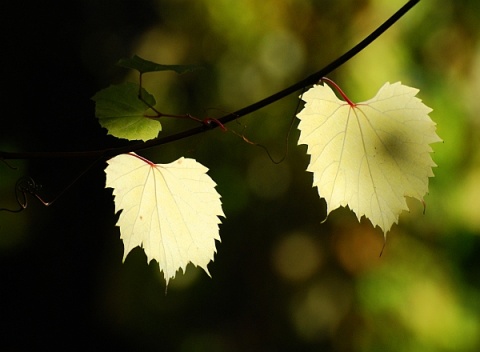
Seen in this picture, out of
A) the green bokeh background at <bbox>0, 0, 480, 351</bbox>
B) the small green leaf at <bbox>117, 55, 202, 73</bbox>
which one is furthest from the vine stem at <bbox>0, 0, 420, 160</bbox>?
the green bokeh background at <bbox>0, 0, 480, 351</bbox>

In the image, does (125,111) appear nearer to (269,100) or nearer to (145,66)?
(145,66)

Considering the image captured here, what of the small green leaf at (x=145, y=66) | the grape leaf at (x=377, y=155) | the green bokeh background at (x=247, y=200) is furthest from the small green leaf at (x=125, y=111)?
the green bokeh background at (x=247, y=200)

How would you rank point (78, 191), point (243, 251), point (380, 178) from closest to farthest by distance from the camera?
point (380, 178) < point (78, 191) < point (243, 251)

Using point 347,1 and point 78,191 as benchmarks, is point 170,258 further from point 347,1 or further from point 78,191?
point 347,1

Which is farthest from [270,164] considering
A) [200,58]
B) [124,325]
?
[124,325]

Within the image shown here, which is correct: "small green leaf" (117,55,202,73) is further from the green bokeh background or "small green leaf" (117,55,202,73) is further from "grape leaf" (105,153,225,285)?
the green bokeh background

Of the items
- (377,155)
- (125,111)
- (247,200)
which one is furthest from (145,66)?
(247,200)
